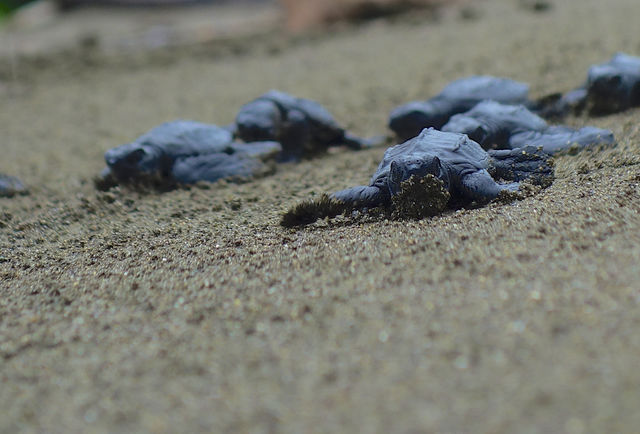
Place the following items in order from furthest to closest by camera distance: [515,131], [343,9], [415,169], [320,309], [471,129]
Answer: [343,9] < [515,131] < [471,129] < [415,169] < [320,309]

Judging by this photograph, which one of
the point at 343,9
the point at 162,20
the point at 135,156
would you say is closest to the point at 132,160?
the point at 135,156

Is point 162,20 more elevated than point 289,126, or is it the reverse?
point 162,20

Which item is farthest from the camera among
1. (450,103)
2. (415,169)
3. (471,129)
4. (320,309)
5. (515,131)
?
(450,103)

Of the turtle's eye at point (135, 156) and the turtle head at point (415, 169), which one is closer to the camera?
the turtle head at point (415, 169)

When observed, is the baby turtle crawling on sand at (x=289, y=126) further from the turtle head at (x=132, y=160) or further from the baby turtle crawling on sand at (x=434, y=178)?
the baby turtle crawling on sand at (x=434, y=178)

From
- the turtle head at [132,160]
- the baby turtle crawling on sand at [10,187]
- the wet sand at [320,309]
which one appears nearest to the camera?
the wet sand at [320,309]

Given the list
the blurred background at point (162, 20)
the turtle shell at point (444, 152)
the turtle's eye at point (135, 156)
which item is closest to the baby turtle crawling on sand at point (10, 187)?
the turtle's eye at point (135, 156)

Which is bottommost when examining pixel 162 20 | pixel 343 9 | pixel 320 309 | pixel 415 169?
pixel 320 309

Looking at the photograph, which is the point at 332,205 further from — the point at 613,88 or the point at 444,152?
the point at 613,88

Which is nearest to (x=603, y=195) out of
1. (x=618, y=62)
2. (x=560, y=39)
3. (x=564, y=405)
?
(x=564, y=405)
